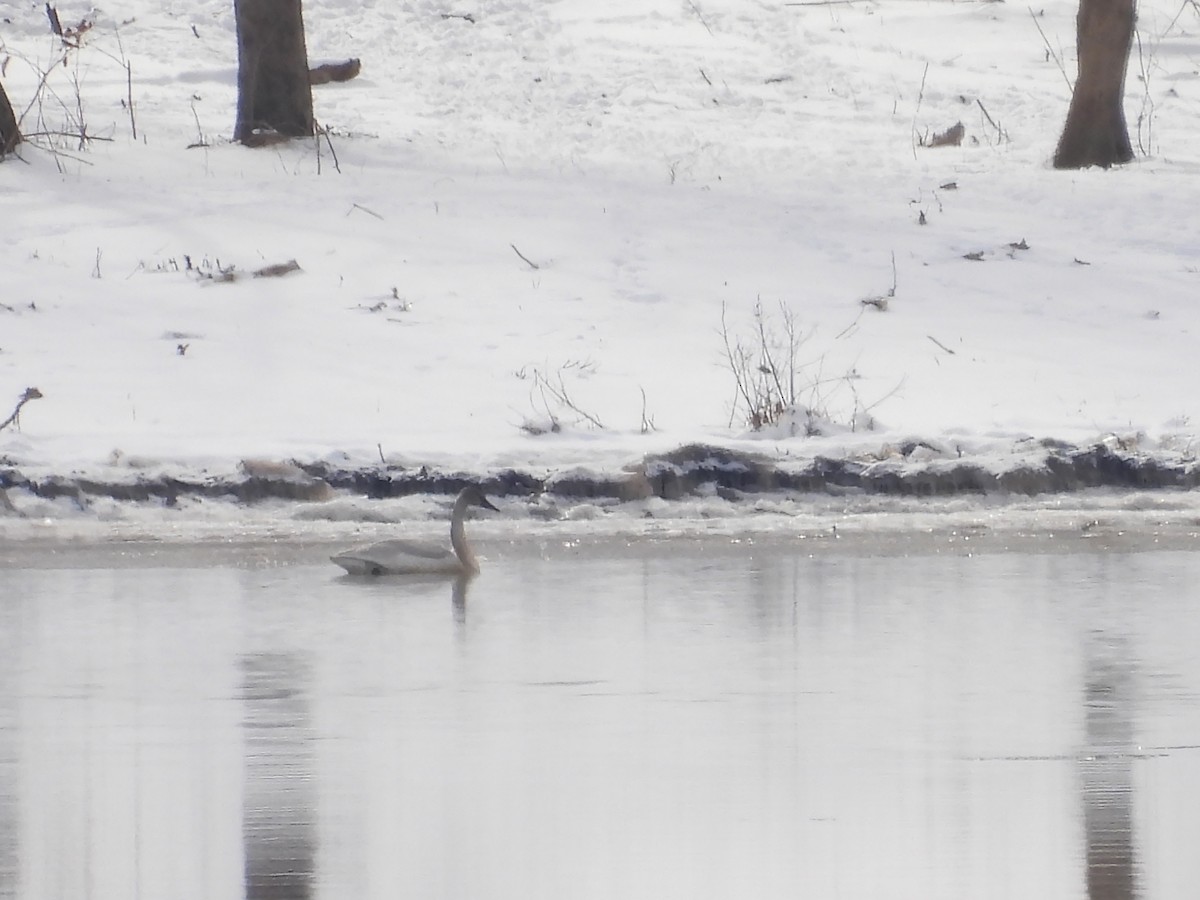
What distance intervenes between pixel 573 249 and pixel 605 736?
11.9 m

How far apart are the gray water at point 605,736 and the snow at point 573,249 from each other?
2.96 meters

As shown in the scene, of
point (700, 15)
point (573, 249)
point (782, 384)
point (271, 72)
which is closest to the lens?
point (782, 384)

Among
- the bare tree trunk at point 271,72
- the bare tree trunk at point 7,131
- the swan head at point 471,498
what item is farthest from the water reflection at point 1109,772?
the bare tree trunk at point 7,131

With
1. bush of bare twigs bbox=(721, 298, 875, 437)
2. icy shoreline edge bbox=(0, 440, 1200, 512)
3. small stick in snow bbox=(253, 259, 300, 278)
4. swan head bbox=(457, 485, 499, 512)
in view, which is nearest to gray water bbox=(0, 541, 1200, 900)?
swan head bbox=(457, 485, 499, 512)

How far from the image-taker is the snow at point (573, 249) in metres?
13.8

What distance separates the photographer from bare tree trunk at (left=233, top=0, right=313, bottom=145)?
19.2 meters

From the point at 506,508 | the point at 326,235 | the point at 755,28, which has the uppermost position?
the point at 755,28

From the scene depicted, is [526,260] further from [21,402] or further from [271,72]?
[21,402]

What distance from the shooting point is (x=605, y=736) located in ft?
20.1

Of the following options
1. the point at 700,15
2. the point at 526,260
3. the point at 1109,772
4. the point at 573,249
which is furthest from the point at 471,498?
the point at 700,15

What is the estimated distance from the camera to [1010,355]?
1569 cm

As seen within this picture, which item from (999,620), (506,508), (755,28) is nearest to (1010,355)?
(506,508)

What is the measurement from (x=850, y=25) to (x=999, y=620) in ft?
61.3

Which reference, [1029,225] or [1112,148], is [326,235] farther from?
[1112,148]
